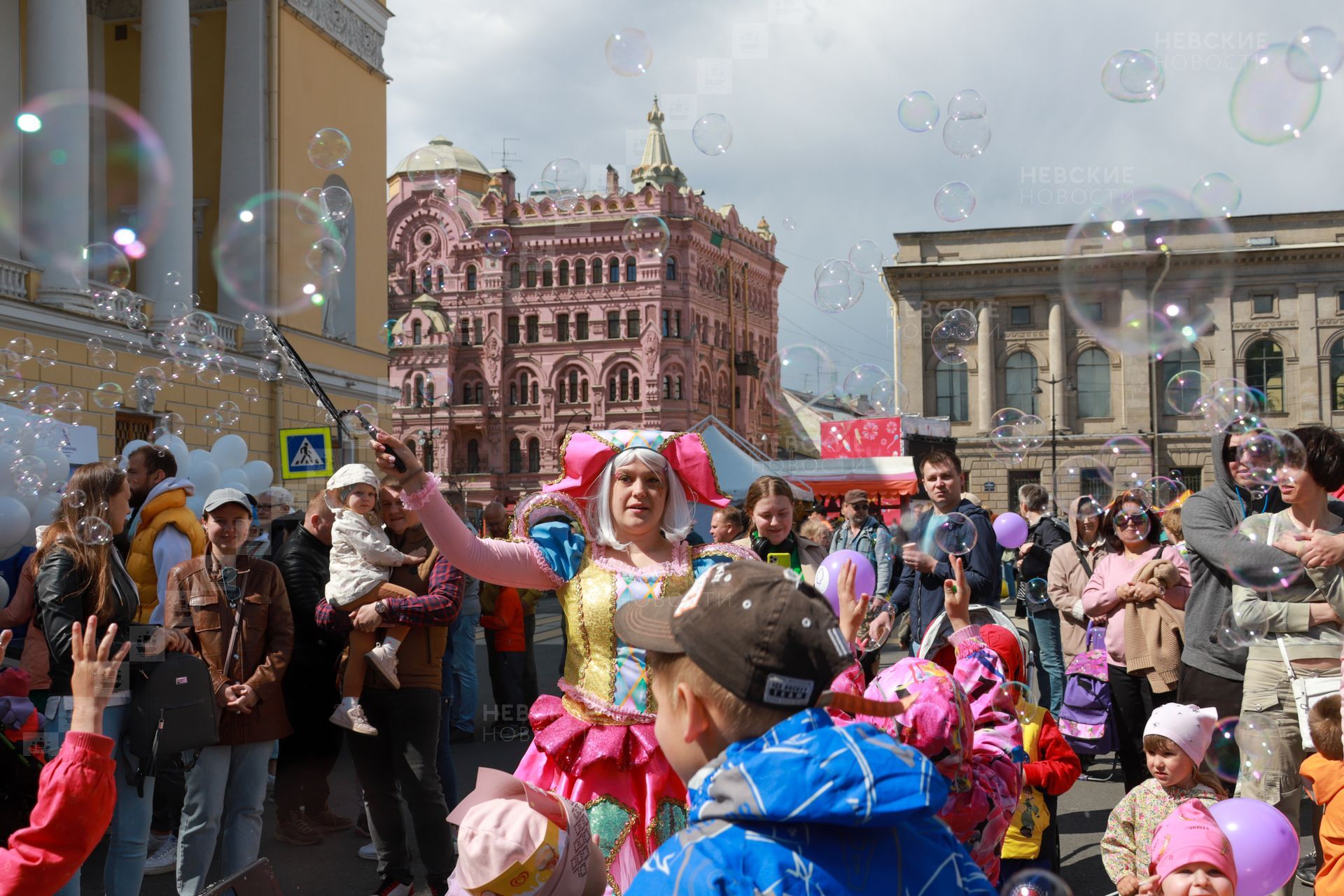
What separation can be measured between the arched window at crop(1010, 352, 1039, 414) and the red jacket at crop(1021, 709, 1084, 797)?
154 ft

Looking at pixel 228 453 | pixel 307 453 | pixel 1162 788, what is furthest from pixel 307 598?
pixel 228 453

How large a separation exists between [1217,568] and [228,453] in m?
11.2

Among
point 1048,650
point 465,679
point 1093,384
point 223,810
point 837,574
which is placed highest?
point 1093,384

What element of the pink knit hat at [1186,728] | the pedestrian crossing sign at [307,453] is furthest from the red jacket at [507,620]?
the pink knit hat at [1186,728]

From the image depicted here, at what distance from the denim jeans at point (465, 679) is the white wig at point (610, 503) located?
5.71 metres

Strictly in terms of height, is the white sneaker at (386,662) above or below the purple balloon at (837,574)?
below

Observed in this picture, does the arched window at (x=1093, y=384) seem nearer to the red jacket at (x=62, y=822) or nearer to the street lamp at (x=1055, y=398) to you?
the street lamp at (x=1055, y=398)

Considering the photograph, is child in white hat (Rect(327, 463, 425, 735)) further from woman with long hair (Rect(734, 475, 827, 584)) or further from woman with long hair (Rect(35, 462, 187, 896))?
woman with long hair (Rect(734, 475, 827, 584))

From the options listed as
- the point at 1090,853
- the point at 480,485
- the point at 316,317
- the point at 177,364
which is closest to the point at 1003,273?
the point at 480,485

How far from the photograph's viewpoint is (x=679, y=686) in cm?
162

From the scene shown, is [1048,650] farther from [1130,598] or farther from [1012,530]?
[1130,598]

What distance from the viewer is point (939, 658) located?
365 cm

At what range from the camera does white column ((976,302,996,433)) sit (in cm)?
4884

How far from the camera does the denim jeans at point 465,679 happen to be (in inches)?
353
